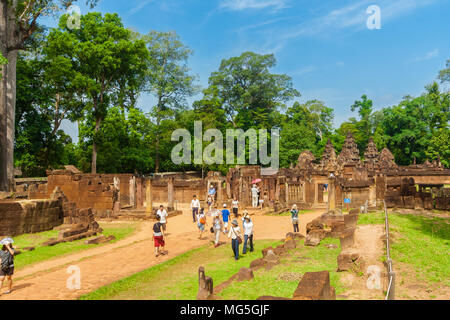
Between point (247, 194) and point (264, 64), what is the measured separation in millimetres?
43914

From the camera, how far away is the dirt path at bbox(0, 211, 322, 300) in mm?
9047

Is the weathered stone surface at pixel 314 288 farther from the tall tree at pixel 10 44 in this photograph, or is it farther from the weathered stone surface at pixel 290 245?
the tall tree at pixel 10 44

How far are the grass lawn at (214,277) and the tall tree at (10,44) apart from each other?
20.8 meters

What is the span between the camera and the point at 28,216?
16797mm

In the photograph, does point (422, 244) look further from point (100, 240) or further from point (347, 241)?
point (100, 240)

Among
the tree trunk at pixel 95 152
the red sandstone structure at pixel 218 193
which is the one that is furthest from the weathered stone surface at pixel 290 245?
the tree trunk at pixel 95 152

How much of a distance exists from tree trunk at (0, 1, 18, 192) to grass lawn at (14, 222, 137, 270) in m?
12.3

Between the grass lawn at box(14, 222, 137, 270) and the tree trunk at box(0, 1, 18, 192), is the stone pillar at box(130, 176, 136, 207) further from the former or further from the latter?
the tree trunk at box(0, 1, 18, 192)

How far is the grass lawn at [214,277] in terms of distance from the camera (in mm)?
8000

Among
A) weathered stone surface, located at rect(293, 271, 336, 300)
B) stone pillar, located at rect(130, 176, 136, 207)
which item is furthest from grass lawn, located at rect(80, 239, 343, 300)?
stone pillar, located at rect(130, 176, 136, 207)

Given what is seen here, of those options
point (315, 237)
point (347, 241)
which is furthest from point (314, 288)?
point (315, 237)

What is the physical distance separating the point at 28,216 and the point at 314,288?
15.8 metres
